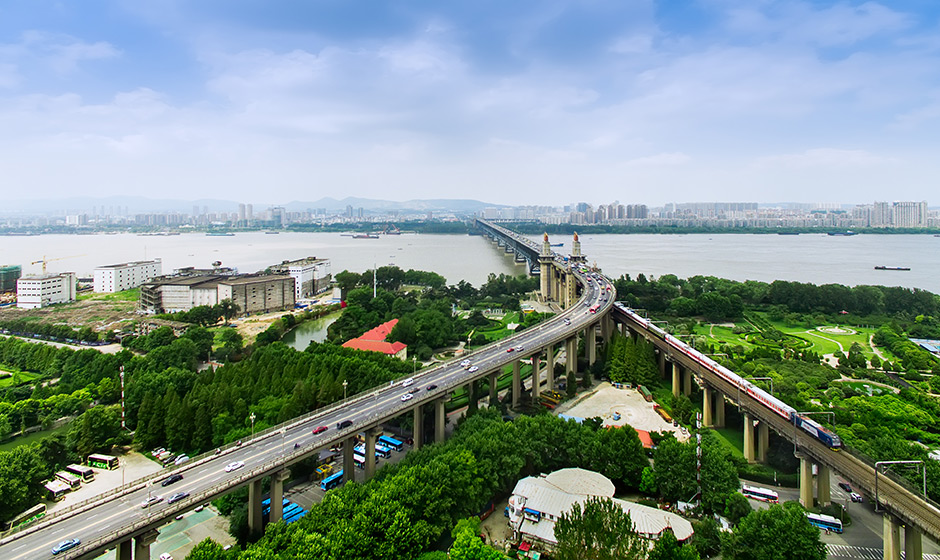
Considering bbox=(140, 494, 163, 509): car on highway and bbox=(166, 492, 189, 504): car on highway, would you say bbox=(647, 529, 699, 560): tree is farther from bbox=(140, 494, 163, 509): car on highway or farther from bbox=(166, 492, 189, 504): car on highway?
bbox=(140, 494, 163, 509): car on highway

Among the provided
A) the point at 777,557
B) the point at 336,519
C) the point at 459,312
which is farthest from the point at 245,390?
the point at 459,312

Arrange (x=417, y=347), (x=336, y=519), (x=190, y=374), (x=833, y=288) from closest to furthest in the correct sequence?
(x=336, y=519) < (x=190, y=374) < (x=417, y=347) < (x=833, y=288)

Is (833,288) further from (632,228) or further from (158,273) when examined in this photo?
(632,228)

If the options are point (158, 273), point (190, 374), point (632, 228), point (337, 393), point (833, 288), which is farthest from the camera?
point (632, 228)

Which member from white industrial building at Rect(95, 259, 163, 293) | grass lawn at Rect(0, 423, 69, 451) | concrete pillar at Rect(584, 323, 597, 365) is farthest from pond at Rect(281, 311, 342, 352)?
white industrial building at Rect(95, 259, 163, 293)

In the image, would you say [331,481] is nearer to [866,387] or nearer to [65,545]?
[65,545]

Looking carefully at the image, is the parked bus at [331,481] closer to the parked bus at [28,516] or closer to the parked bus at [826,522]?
the parked bus at [28,516]

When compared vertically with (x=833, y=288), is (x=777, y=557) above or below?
below
